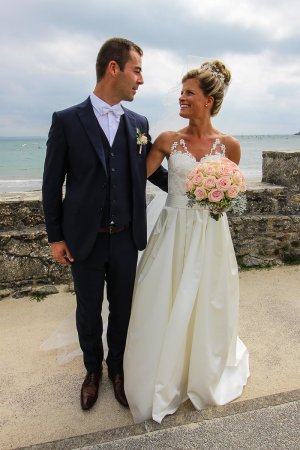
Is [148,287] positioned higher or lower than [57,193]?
lower

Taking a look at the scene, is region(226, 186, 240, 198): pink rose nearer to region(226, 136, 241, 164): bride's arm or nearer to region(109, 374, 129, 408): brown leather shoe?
region(226, 136, 241, 164): bride's arm

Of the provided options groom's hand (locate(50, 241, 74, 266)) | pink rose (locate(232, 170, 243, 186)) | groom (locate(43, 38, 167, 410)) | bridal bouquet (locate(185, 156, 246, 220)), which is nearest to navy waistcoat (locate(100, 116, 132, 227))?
groom (locate(43, 38, 167, 410))

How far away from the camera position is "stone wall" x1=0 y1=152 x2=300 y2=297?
4336 millimetres

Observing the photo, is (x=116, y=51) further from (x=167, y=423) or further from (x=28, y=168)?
(x=28, y=168)

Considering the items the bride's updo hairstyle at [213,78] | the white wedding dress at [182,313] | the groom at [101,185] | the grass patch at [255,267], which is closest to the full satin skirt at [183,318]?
the white wedding dress at [182,313]

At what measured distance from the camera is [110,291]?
9.06 ft

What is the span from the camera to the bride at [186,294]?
2588mm

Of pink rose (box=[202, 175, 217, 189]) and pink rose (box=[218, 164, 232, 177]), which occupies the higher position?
pink rose (box=[218, 164, 232, 177])

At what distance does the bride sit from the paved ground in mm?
204

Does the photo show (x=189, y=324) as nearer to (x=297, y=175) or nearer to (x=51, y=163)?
(x=51, y=163)

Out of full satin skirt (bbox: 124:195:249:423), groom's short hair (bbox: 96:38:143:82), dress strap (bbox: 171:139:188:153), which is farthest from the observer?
dress strap (bbox: 171:139:188:153)

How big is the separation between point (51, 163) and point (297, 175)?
3826 mm

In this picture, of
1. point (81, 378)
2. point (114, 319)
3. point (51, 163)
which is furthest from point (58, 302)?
point (51, 163)

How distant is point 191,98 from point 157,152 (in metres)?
0.43
